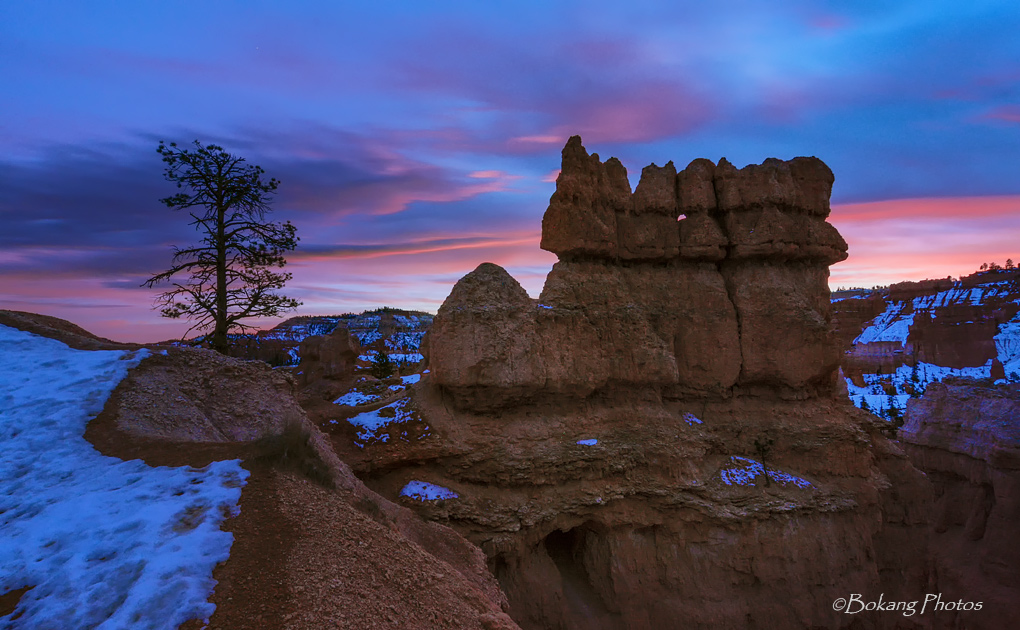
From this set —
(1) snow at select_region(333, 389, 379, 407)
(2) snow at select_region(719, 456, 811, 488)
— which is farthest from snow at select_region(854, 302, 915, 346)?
(1) snow at select_region(333, 389, 379, 407)

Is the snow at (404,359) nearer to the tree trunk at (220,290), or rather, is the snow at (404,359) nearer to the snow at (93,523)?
the tree trunk at (220,290)

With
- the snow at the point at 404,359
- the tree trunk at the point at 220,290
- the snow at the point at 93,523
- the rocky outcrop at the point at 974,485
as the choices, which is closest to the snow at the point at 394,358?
the snow at the point at 404,359

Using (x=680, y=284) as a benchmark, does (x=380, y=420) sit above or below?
below

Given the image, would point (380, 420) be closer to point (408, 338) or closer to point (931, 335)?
point (408, 338)

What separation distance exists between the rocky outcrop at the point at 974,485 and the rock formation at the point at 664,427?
3107 millimetres

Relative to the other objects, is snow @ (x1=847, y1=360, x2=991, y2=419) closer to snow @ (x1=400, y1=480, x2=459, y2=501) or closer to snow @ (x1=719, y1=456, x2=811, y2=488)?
snow @ (x1=719, y1=456, x2=811, y2=488)

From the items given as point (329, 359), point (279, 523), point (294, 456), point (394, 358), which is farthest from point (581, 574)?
point (394, 358)

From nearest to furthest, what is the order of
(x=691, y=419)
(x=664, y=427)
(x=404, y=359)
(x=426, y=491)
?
1. (x=426, y=491)
2. (x=664, y=427)
3. (x=691, y=419)
4. (x=404, y=359)

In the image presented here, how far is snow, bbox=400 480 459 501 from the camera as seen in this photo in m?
15.9

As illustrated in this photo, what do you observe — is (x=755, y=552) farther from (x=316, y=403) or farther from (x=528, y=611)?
(x=316, y=403)

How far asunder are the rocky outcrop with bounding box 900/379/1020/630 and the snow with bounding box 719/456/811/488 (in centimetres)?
1085

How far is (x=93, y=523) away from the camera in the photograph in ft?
21.1

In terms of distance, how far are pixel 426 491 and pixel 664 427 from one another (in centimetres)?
945

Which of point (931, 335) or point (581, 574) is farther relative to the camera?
point (931, 335)
